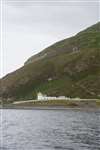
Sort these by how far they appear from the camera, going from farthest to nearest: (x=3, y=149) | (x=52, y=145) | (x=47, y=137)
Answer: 1. (x=47, y=137)
2. (x=52, y=145)
3. (x=3, y=149)

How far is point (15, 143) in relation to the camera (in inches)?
2491

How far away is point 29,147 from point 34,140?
7.99 m

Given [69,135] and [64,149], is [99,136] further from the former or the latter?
[64,149]

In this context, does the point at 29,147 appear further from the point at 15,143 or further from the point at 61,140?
the point at 61,140

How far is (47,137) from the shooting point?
71.1m

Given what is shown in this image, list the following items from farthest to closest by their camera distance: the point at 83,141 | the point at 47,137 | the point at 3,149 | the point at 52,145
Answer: the point at 47,137 < the point at 83,141 < the point at 52,145 < the point at 3,149

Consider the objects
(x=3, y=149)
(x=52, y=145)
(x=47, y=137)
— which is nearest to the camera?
(x=3, y=149)

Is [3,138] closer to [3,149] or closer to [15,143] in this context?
[15,143]

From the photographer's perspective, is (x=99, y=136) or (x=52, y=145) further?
(x=99, y=136)

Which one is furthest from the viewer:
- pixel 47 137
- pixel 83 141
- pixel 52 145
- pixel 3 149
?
pixel 47 137

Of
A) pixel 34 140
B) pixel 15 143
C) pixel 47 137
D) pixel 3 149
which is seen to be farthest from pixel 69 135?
pixel 3 149

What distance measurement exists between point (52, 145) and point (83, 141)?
7.39 metres

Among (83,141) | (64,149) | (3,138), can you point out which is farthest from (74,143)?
(3,138)

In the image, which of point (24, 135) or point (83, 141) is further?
point (24, 135)
